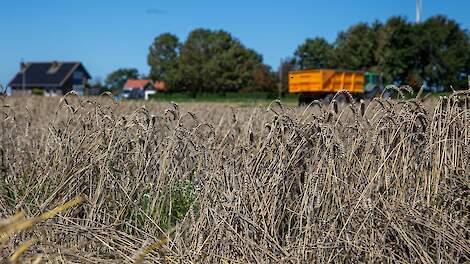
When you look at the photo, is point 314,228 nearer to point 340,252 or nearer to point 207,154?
point 340,252

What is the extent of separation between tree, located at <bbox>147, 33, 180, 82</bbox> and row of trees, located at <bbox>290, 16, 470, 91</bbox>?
38.4m

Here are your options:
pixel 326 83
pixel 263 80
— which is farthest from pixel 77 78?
pixel 326 83

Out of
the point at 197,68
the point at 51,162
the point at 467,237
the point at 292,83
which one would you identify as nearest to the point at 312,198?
the point at 467,237

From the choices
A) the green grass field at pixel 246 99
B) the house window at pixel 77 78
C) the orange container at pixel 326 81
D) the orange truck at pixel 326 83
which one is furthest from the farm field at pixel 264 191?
the house window at pixel 77 78

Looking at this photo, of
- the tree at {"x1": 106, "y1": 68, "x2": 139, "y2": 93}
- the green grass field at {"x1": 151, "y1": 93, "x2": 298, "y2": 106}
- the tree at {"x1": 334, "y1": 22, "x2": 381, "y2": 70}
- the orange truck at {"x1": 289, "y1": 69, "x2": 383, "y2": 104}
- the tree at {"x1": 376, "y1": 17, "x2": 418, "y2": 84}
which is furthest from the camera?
the tree at {"x1": 106, "y1": 68, "x2": 139, "y2": 93}

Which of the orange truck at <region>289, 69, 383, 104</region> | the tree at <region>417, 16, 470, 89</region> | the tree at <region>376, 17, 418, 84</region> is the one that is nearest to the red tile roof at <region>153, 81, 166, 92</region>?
the tree at <region>376, 17, 418, 84</region>

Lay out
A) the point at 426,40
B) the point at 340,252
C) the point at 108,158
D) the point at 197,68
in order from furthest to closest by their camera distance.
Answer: the point at 197,68 → the point at 426,40 → the point at 108,158 → the point at 340,252

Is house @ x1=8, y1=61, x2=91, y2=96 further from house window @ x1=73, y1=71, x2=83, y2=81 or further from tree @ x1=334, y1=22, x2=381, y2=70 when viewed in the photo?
tree @ x1=334, y1=22, x2=381, y2=70

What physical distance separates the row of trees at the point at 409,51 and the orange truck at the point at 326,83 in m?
4.03

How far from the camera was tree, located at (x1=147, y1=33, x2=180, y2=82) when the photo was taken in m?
87.8

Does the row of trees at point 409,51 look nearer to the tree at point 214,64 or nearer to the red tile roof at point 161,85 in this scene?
the tree at point 214,64

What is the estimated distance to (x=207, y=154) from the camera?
18.9ft

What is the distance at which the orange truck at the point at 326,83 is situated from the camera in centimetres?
2744

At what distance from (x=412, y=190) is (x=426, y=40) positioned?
39081mm
